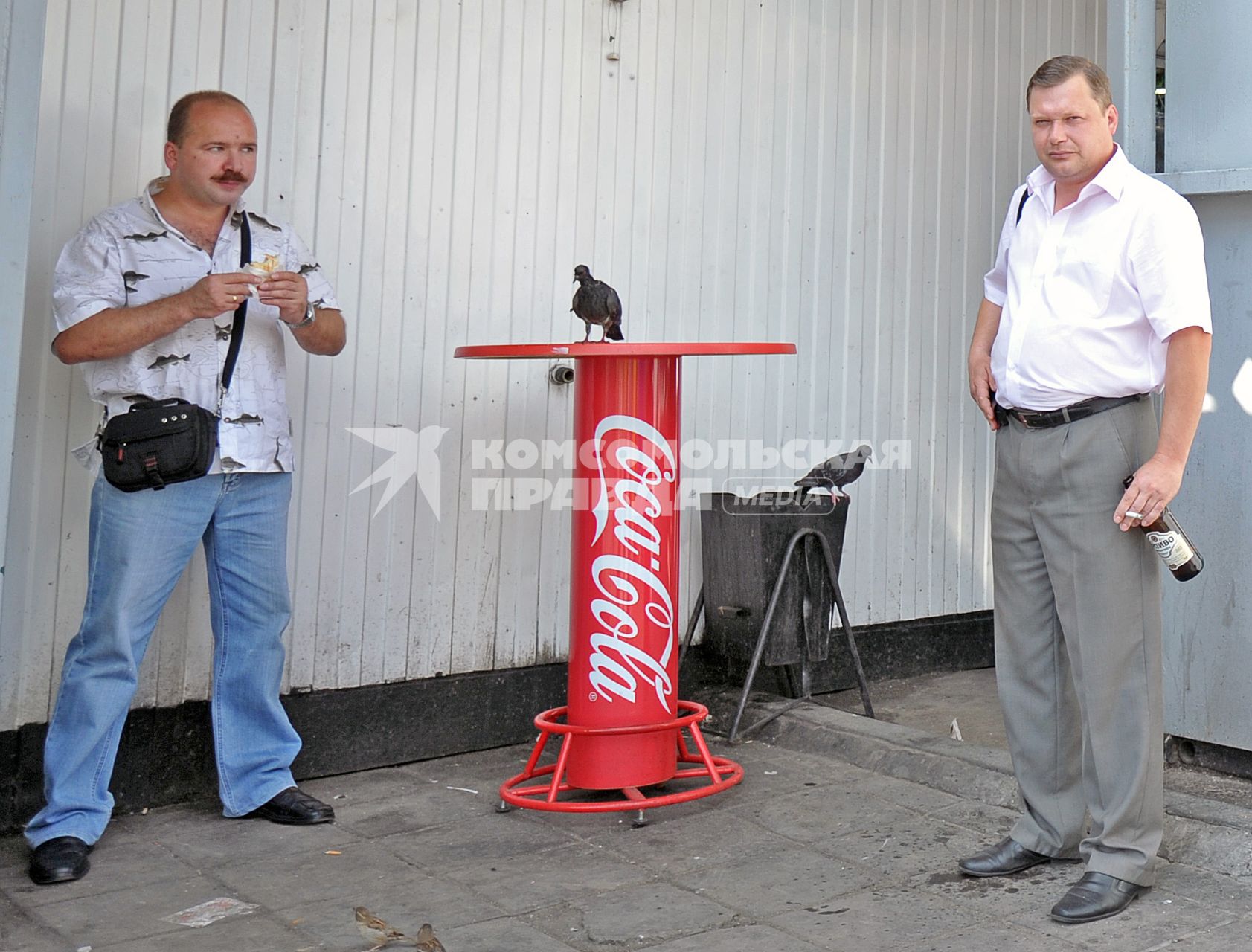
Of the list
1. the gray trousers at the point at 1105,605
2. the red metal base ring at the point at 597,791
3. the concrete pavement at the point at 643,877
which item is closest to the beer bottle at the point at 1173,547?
the gray trousers at the point at 1105,605

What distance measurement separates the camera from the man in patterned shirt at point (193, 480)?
144 inches

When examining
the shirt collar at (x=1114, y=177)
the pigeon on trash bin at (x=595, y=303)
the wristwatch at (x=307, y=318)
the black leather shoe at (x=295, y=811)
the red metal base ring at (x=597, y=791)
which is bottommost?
the black leather shoe at (x=295, y=811)

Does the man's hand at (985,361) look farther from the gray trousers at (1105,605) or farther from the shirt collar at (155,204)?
the shirt collar at (155,204)

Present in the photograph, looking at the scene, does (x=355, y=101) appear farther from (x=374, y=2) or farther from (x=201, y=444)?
(x=201, y=444)

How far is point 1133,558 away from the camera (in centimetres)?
331

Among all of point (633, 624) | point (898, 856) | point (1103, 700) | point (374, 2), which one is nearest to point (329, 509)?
point (633, 624)

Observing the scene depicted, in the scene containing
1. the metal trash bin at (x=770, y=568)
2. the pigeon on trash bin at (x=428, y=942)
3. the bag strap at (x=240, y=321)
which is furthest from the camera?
the metal trash bin at (x=770, y=568)

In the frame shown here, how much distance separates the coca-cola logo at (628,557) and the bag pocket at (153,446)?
1.22m

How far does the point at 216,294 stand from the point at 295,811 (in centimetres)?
161

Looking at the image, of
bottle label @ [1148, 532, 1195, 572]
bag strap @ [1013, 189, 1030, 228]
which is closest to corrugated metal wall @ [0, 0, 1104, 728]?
bag strap @ [1013, 189, 1030, 228]

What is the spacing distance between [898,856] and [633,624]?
3.49 ft

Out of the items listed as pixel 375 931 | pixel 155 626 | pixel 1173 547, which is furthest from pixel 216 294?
pixel 1173 547

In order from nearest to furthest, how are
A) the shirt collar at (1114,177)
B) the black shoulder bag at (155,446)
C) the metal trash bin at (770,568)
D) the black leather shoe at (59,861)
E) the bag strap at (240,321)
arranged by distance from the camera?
the shirt collar at (1114,177) → the black leather shoe at (59,861) → the black shoulder bag at (155,446) → the bag strap at (240,321) → the metal trash bin at (770,568)

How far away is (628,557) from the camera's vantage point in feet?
13.6
